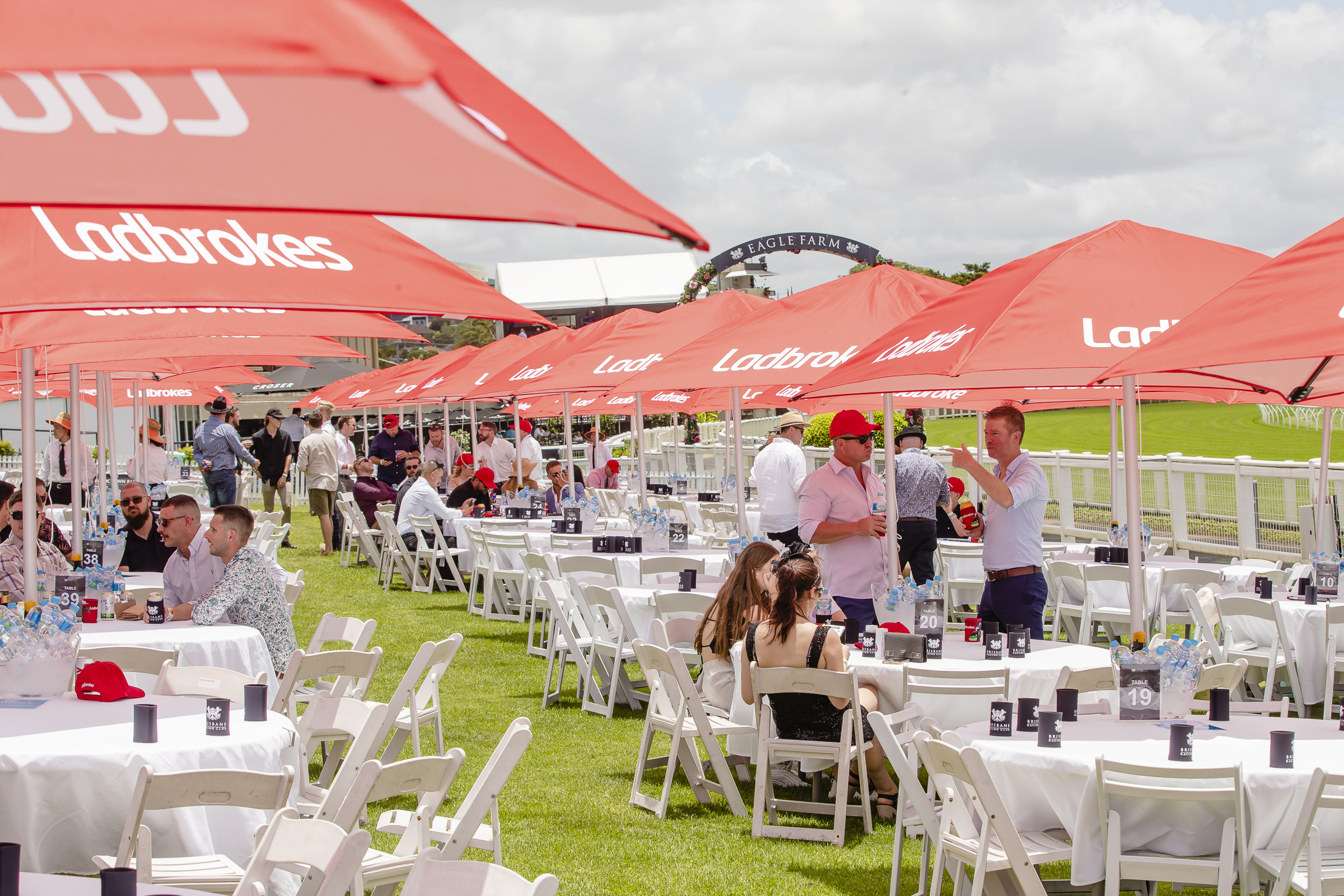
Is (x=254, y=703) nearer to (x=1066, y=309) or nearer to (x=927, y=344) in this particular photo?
(x=927, y=344)

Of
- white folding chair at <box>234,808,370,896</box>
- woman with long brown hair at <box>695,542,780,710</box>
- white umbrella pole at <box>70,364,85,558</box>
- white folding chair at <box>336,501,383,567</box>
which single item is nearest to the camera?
white folding chair at <box>234,808,370,896</box>

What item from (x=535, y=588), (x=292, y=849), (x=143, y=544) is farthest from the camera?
(x=535, y=588)

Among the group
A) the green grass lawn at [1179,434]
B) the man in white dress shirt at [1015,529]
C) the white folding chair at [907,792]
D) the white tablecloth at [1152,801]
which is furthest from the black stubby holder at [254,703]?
the green grass lawn at [1179,434]

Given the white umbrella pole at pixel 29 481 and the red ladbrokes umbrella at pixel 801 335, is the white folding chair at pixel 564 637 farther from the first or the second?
the white umbrella pole at pixel 29 481

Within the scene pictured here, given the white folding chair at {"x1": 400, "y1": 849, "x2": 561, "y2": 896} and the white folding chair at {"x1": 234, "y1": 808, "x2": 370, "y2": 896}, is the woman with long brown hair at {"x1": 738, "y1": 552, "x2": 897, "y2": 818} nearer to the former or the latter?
the white folding chair at {"x1": 234, "y1": 808, "x2": 370, "y2": 896}

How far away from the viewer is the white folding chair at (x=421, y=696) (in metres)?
6.30

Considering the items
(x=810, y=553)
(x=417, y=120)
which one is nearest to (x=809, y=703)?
(x=810, y=553)

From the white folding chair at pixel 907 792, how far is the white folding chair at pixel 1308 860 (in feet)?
3.69

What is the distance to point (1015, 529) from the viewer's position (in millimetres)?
7523

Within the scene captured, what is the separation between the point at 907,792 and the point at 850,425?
3644mm

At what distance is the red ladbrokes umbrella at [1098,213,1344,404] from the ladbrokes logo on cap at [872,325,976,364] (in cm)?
117

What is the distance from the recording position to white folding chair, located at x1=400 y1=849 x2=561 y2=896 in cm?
322

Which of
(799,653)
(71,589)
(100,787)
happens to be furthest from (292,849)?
(71,589)

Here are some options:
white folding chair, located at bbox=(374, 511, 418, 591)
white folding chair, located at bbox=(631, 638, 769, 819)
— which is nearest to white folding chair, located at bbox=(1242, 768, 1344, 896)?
white folding chair, located at bbox=(631, 638, 769, 819)
